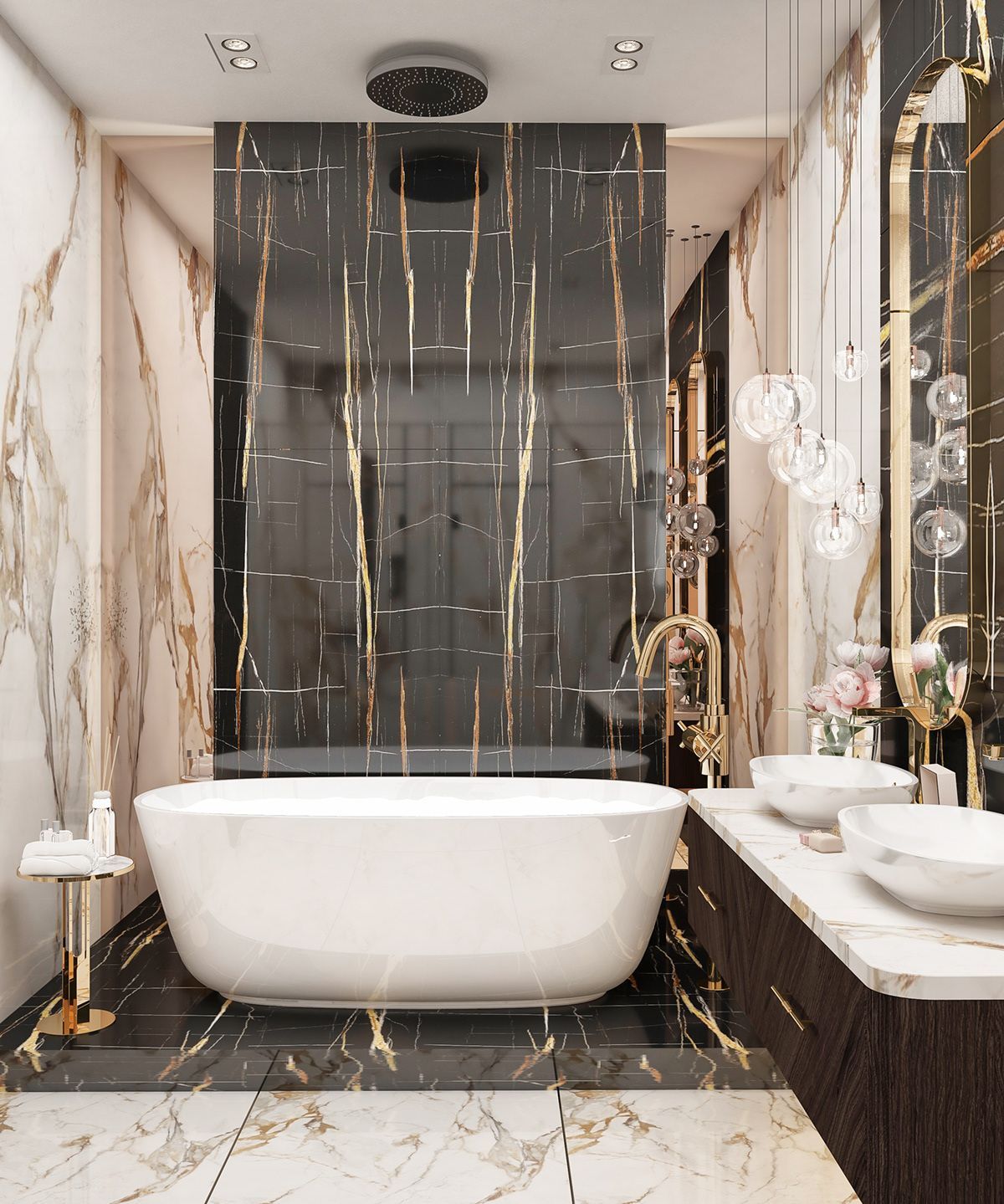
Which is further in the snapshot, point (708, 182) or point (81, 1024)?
point (708, 182)

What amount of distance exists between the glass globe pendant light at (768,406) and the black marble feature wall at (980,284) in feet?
1.10

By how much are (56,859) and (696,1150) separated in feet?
6.28

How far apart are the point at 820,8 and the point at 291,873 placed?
3.03 meters

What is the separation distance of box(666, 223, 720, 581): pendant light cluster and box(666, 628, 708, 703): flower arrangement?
0.29 m

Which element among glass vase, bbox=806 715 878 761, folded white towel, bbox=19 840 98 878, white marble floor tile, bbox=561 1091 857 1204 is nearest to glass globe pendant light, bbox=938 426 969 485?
glass vase, bbox=806 715 878 761

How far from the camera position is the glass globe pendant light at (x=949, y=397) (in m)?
2.13

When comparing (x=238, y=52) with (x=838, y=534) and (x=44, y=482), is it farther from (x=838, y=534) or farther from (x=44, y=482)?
(x=838, y=534)

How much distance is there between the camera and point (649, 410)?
12.4 feet

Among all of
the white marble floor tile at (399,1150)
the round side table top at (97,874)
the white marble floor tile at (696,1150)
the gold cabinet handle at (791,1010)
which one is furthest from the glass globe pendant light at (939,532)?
the round side table top at (97,874)

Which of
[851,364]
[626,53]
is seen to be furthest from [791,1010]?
[626,53]

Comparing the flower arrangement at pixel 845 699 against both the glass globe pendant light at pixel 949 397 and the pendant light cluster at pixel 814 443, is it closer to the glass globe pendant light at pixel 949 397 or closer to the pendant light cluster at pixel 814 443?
the pendant light cluster at pixel 814 443

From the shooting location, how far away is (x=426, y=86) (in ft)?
10.7

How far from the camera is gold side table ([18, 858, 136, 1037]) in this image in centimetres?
279

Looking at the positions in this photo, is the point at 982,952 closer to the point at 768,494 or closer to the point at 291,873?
the point at 291,873
